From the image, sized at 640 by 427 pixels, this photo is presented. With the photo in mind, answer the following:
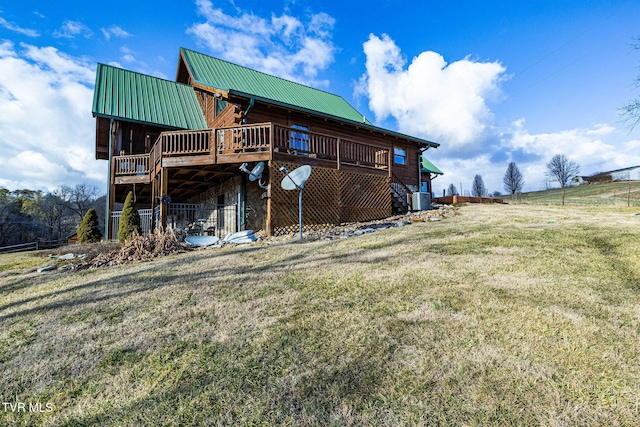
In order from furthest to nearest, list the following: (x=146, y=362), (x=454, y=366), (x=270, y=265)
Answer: (x=270, y=265)
(x=146, y=362)
(x=454, y=366)

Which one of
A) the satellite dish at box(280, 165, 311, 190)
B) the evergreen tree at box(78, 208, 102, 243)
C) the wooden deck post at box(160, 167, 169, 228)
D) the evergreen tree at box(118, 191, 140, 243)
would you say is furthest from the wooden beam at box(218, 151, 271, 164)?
the evergreen tree at box(78, 208, 102, 243)

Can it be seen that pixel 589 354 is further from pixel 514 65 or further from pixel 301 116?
pixel 514 65

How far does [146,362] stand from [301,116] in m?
11.2

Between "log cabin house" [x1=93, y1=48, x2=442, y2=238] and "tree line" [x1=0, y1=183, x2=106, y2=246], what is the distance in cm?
1240

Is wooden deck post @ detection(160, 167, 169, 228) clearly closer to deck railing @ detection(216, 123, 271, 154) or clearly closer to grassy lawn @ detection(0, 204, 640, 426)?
deck railing @ detection(216, 123, 271, 154)

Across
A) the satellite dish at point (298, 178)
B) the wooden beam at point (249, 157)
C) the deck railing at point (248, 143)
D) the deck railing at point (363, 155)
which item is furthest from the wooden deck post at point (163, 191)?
the deck railing at point (363, 155)

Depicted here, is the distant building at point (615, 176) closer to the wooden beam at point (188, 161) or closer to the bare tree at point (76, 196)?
the wooden beam at point (188, 161)

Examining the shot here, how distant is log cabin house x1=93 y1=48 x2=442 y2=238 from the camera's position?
9469mm

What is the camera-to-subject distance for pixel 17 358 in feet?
9.12

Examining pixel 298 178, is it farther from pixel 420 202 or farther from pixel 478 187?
pixel 478 187

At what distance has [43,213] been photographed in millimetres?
39094

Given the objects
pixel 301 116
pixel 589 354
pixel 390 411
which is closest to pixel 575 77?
pixel 301 116

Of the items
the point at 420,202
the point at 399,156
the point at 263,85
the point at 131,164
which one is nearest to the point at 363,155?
the point at 420,202

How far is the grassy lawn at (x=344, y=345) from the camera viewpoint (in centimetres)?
193
